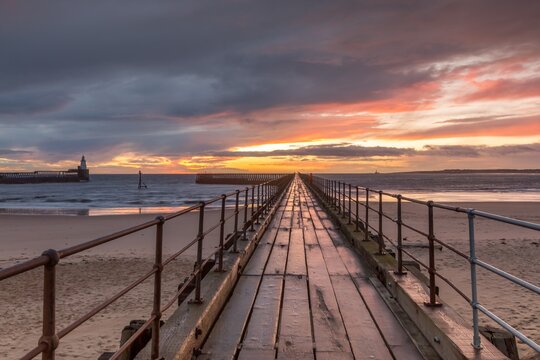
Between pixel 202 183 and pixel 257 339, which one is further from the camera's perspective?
pixel 202 183

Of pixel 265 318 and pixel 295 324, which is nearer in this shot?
pixel 295 324

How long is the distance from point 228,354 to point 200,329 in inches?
13.9

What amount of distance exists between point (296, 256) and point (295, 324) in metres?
3.02

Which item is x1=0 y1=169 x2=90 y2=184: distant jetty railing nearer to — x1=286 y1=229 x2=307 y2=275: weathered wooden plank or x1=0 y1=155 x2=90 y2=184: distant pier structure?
x1=0 y1=155 x2=90 y2=184: distant pier structure

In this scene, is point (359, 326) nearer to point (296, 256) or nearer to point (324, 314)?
point (324, 314)

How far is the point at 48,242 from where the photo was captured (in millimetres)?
14711

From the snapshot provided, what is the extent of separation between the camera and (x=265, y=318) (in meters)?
4.12

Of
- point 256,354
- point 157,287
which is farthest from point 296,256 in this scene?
point 157,287

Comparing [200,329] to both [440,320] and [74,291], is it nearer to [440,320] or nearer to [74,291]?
[440,320]

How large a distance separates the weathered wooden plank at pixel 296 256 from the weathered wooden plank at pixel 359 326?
2.79 ft

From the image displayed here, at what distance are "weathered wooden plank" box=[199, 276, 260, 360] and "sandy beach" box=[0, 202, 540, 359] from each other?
88.7 inches

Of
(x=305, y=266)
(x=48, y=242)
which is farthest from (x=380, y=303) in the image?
(x=48, y=242)

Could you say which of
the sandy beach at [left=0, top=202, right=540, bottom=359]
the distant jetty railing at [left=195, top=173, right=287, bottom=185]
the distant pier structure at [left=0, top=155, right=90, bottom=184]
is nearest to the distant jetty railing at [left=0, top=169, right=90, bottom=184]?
the distant pier structure at [left=0, top=155, right=90, bottom=184]

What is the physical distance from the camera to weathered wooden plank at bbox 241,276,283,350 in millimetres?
3549
